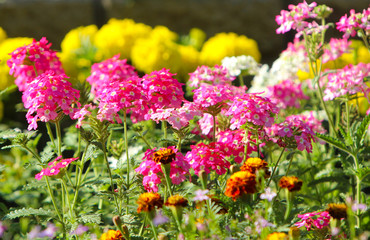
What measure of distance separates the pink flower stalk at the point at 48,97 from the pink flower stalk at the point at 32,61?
0.28m

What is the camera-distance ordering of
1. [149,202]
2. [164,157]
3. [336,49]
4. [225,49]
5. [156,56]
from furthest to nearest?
[225,49] < [156,56] < [336,49] < [164,157] < [149,202]

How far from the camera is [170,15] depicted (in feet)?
22.5

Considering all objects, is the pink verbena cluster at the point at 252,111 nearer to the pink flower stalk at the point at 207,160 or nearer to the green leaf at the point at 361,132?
the pink flower stalk at the point at 207,160

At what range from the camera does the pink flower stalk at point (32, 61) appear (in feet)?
7.39

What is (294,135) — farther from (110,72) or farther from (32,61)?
(32,61)

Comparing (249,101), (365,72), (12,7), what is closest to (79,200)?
(249,101)

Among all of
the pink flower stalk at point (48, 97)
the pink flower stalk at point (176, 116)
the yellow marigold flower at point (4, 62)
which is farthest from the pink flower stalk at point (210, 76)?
the yellow marigold flower at point (4, 62)

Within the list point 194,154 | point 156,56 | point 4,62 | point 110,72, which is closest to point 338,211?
point 194,154

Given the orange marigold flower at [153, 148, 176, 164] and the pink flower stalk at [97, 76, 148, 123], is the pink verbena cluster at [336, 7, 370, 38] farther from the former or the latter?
the orange marigold flower at [153, 148, 176, 164]

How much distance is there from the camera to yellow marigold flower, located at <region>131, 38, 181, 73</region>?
Answer: 13.1ft

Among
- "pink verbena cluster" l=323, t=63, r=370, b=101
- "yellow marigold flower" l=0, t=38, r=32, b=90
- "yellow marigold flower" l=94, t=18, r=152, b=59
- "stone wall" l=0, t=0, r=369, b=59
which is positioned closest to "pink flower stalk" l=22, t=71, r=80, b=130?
"pink verbena cluster" l=323, t=63, r=370, b=101

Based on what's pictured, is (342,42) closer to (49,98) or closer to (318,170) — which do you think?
(318,170)

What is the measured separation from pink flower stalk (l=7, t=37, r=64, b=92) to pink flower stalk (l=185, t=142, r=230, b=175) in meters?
0.83

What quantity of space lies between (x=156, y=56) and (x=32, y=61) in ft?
5.88
